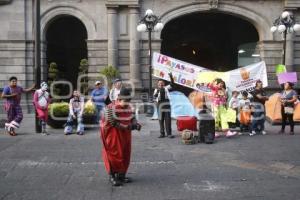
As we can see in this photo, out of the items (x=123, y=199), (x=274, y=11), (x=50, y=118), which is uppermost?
(x=274, y=11)

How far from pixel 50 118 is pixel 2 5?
7.88 metres

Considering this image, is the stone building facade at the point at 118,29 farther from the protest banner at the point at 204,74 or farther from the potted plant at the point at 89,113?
the potted plant at the point at 89,113

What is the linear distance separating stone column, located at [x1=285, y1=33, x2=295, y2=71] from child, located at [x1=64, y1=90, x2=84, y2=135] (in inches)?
430

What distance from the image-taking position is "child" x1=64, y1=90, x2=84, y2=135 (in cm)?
1535

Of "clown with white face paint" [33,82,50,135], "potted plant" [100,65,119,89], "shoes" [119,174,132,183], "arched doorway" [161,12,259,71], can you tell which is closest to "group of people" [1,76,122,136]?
"clown with white face paint" [33,82,50,135]

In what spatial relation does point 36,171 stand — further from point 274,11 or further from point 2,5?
point 274,11

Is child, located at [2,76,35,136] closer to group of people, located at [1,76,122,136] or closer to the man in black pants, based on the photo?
group of people, located at [1,76,122,136]

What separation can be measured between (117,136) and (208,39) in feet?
69.1

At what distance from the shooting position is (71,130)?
50.6 feet

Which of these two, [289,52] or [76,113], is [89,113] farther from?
[289,52]

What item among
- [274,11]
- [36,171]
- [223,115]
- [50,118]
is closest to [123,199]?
[36,171]

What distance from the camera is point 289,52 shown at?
2261 cm

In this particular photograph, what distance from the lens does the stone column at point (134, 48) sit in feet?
72.5

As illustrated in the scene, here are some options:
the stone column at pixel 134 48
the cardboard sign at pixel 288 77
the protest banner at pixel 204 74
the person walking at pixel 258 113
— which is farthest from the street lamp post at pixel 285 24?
the stone column at pixel 134 48
